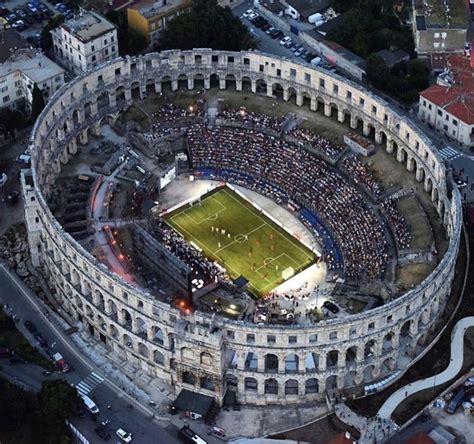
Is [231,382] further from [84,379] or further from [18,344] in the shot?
[18,344]

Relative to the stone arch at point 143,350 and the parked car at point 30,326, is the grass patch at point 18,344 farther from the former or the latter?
the stone arch at point 143,350

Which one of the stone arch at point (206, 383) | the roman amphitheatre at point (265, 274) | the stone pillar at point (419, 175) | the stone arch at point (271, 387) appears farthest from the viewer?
the stone pillar at point (419, 175)

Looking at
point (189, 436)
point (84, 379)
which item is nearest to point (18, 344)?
point (84, 379)

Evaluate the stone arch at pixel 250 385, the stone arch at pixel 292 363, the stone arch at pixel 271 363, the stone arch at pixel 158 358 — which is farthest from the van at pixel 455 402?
the stone arch at pixel 158 358

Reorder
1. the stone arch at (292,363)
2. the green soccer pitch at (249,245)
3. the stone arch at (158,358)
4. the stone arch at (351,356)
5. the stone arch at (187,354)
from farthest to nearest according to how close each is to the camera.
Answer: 1. the green soccer pitch at (249,245)
2. the stone arch at (158,358)
3. the stone arch at (351,356)
4. the stone arch at (292,363)
5. the stone arch at (187,354)

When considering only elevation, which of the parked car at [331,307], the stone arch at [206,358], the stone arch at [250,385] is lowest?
the stone arch at [250,385]

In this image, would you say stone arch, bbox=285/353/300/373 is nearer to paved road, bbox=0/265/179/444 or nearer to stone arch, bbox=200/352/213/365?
stone arch, bbox=200/352/213/365
